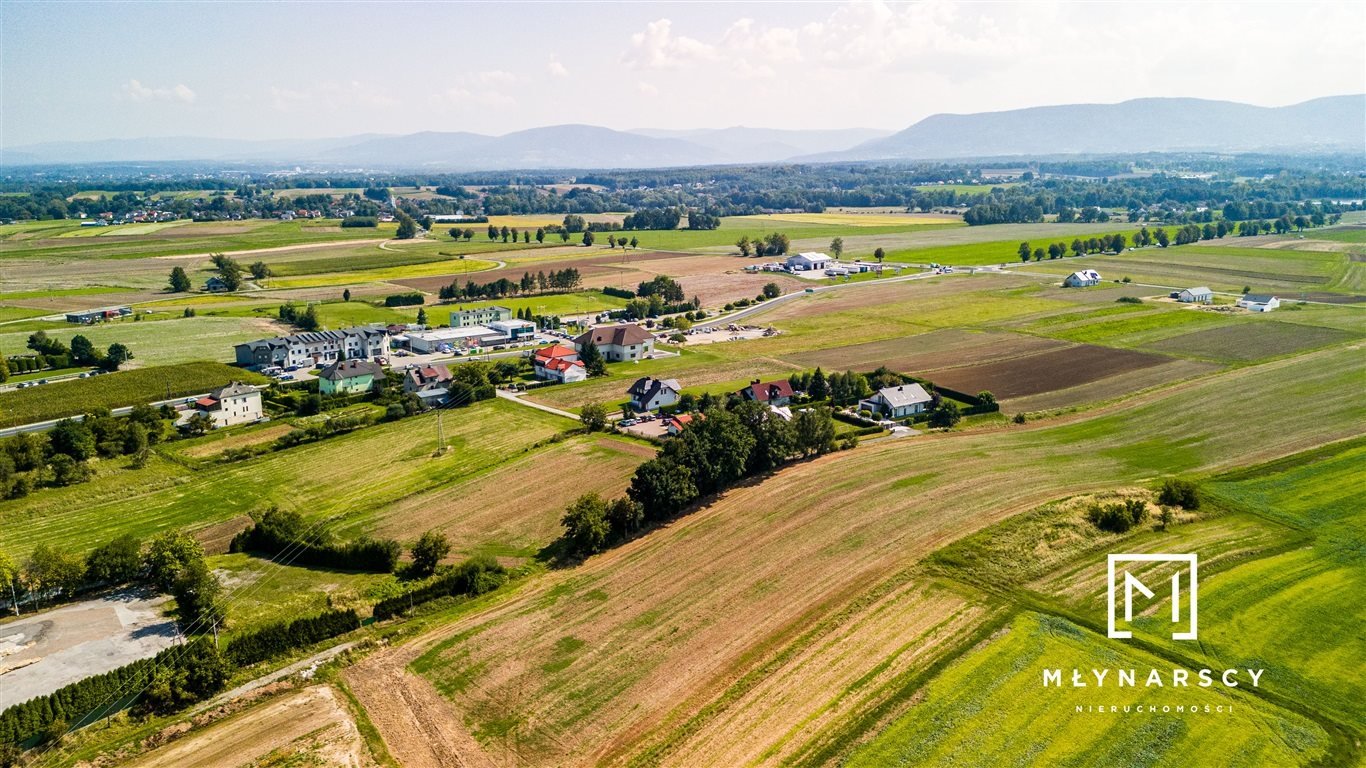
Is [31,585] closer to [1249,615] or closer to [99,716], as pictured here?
[99,716]

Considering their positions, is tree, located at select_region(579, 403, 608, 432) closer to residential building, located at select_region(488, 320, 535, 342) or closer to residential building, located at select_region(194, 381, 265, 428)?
residential building, located at select_region(194, 381, 265, 428)

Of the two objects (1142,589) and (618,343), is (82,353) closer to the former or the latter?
(618,343)

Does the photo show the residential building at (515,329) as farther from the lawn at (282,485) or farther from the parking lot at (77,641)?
the parking lot at (77,641)

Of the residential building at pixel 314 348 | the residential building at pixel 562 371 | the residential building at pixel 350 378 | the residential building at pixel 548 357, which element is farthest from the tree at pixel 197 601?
the residential building at pixel 314 348

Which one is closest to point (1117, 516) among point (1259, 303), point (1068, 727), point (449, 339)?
point (1068, 727)

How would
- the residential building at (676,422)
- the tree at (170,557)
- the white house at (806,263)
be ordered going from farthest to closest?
the white house at (806,263), the residential building at (676,422), the tree at (170,557)

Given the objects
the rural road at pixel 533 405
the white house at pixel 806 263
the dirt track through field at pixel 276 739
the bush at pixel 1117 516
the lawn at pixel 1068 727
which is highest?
the white house at pixel 806 263
